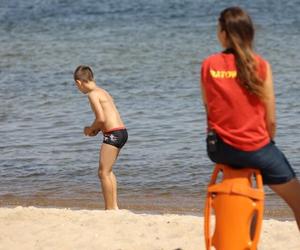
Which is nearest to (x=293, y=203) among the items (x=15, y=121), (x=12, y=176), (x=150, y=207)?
(x=150, y=207)

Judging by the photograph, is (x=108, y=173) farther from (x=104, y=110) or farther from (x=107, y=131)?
(x=104, y=110)

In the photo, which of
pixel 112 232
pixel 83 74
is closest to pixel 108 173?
pixel 83 74

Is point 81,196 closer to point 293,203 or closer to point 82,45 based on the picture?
point 293,203

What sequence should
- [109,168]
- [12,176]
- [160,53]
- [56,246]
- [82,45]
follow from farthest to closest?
[82,45] → [160,53] → [12,176] → [109,168] → [56,246]

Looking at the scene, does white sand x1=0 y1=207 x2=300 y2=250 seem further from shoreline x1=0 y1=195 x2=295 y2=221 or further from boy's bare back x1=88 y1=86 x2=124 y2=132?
shoreline x1=0 y1=195 x2=295 y2=221

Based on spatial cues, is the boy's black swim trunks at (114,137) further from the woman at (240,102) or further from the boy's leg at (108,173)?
the woman at (240,102)

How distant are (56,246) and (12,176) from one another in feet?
12.5

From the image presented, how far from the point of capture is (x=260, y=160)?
5562 millimetres

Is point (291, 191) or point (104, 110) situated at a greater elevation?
point (291, 191)

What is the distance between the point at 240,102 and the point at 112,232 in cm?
205

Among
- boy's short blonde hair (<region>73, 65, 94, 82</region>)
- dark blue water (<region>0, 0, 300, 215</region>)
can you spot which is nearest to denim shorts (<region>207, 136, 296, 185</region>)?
boy's short blonde hair (<region>73, 65, 94, 82</region>)

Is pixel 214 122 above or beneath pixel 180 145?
above

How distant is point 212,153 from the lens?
5629 millimetres

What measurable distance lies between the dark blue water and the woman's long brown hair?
3477mm
